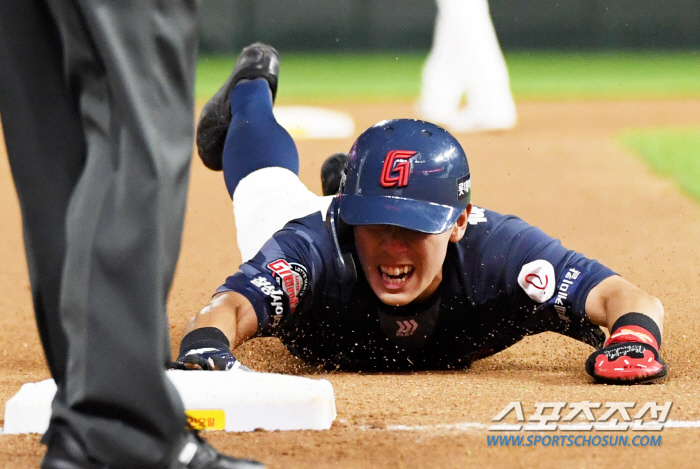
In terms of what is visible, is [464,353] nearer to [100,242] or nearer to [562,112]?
[100,242]

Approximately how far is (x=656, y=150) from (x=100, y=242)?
7.80 metres

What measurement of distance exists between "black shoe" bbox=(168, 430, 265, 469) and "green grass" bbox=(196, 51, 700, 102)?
1095 cm

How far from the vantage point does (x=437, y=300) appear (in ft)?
9.39

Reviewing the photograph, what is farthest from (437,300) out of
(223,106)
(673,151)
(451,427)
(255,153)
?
(673,151)

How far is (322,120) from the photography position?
9656mm

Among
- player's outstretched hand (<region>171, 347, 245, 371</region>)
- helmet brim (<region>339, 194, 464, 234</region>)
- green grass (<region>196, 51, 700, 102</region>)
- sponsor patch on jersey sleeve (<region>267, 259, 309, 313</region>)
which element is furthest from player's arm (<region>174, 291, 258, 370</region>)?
green grass (<region>196, 51, 700, 102</region>)

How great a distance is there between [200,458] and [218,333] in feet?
3.57

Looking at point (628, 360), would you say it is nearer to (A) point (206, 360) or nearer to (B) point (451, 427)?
(B) point (451, 427)

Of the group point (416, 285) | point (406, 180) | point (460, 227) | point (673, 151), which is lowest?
point (673, 151)

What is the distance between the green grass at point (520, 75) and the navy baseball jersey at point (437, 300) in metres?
9.51

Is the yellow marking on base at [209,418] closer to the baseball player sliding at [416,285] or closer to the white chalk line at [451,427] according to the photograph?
the white chalk line at [451,427]

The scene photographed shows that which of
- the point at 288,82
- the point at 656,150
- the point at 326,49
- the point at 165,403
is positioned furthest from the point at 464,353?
the point at 326,49

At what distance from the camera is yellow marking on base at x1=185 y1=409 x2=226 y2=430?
6.45ft

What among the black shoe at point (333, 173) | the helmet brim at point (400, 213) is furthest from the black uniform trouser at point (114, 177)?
the black shoe at point (333, 173)
